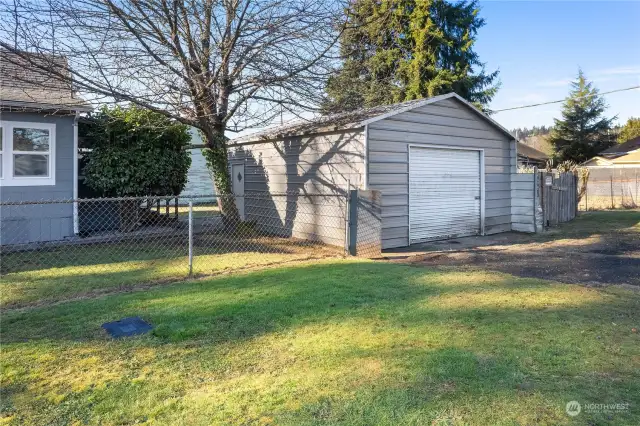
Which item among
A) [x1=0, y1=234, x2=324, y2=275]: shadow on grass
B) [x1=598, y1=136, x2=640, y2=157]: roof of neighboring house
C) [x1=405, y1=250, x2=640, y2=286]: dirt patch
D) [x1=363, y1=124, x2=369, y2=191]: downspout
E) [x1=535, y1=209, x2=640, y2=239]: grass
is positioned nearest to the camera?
[x1=405, y1=250, x2=640, y2=286]: dirt patch

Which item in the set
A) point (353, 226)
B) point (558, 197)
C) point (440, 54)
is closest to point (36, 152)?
point (353, 226)

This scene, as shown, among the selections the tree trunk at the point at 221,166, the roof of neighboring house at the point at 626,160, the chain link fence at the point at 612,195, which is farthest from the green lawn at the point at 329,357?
the roof of neighboring house at the point at 626,160

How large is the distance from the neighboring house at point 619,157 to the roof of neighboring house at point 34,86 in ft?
105

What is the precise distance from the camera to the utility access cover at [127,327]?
4011 millimetres

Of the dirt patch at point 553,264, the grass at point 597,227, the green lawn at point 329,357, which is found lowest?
the green lawn at point 329,357

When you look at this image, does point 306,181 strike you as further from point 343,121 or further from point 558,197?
point 558,197

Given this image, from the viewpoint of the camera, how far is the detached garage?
9.34m

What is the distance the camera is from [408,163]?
9828mm

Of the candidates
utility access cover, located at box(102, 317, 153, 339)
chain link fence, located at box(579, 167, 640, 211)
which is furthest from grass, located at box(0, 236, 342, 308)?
chain link fence, located at box(579, 167, 640, 211)

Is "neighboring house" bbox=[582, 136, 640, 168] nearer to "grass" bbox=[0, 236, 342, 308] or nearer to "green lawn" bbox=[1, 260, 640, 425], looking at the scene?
"grass" bbox=[0, 236, 342, 308]

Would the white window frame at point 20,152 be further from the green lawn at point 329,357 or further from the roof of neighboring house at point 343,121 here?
the green lawn at point 329,357

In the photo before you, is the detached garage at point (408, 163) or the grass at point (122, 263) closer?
the grass at point (122, 263)

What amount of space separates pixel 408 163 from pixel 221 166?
4.50 metres

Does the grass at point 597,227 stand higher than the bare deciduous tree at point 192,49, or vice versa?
the bare deciduous tree at point 192,49
